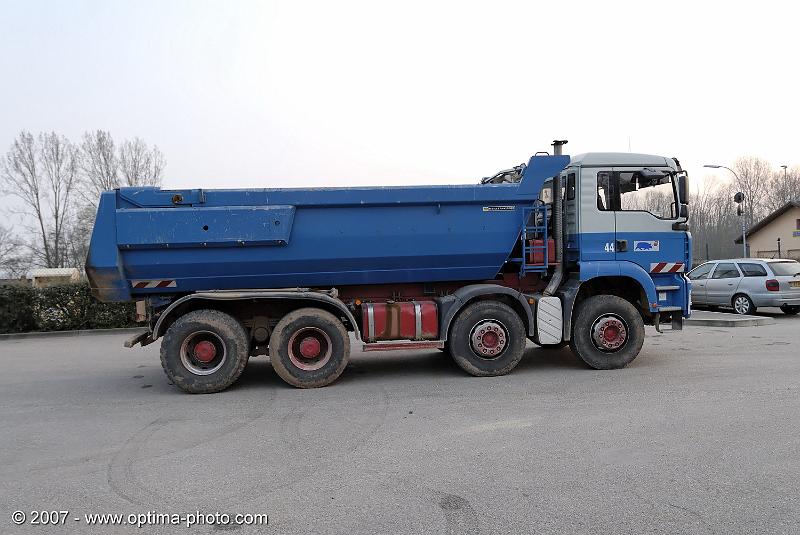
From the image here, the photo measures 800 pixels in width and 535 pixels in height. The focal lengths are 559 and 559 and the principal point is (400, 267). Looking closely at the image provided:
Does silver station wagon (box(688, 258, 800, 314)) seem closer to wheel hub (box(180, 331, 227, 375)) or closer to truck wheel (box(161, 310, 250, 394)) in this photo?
truck wheel (box(161, 310, 250, 394))

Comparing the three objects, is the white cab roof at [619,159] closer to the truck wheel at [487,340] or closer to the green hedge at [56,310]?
the truck wheel at [487,340]

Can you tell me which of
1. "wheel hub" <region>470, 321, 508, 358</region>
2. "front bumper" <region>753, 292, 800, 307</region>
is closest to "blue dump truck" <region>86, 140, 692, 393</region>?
"wheel hub" <region>470, 321, 508, 358</region>

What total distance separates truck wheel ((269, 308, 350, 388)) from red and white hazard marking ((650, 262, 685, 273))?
4.87 m

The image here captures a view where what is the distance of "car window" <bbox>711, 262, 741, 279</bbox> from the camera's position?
1622cm

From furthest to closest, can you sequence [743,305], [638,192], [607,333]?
1. [743,305]
2. [638,192]
3. [607,333]

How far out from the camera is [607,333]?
846cm

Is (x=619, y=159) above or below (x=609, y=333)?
above

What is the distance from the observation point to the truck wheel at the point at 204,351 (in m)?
7.57

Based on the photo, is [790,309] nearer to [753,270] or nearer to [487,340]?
[753,270]

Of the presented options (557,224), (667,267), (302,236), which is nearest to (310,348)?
(302,236)

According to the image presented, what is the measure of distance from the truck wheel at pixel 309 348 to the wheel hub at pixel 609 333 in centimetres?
377

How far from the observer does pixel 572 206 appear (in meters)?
8.56

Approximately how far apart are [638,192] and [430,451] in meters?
5.92

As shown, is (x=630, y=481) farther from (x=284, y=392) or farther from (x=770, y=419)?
(x=284, y=392)
